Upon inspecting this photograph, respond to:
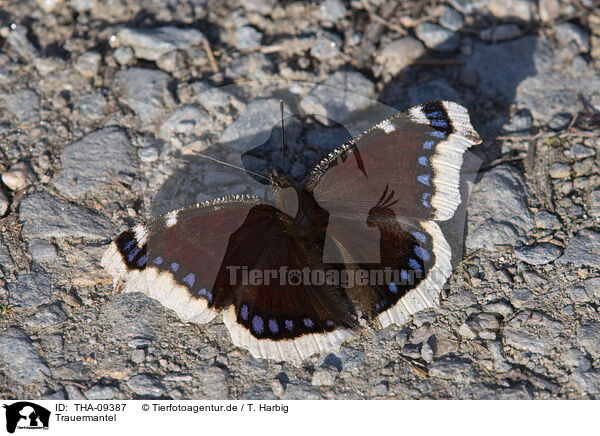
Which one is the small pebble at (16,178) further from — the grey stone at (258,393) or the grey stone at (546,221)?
the grey stone at (546,221)

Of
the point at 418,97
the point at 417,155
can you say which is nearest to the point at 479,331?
the point at 417,155

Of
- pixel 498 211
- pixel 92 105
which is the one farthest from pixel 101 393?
pixel 498 211

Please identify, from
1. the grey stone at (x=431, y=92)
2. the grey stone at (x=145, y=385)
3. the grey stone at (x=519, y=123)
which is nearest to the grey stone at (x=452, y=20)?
the grey stone at (x=431, y=92)

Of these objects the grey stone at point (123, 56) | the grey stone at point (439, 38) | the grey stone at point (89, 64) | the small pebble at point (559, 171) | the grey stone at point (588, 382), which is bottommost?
the grey stone at point (588, 382)

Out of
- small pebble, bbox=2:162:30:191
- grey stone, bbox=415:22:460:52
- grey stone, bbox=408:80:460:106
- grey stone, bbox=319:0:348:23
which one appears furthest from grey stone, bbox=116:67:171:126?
grey stone, bbox=415:22:460:52

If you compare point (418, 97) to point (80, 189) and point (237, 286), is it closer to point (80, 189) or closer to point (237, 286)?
point (237, 286)
